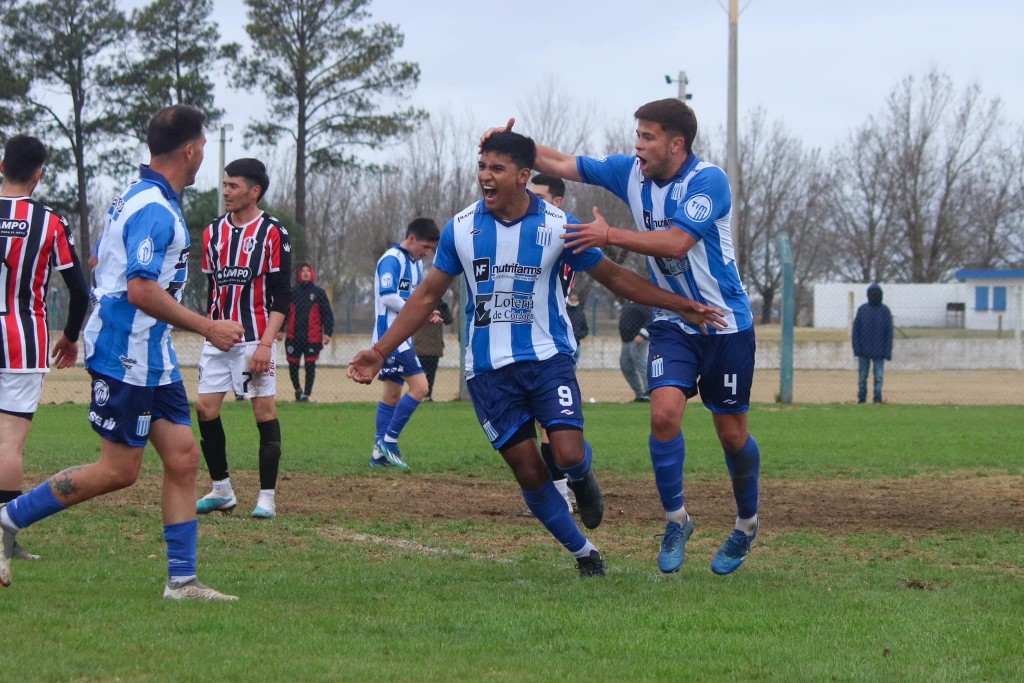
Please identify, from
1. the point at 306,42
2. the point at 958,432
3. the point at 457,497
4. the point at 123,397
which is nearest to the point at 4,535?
the point at 123,397

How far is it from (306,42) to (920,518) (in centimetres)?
3282

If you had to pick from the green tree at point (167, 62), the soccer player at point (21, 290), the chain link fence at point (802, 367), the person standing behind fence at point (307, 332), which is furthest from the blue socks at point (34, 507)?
the green tree at point (167, 62)

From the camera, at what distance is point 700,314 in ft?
19.5

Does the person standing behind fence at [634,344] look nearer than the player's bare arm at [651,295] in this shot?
No

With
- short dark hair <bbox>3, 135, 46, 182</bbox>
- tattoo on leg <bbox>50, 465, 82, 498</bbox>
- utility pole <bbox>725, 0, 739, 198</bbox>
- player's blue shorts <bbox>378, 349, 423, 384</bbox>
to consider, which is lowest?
tattoo on leg <bbox>50, 465, 82, 498</bbox>

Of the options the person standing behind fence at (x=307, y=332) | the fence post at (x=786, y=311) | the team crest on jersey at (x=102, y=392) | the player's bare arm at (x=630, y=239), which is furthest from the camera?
the person standing behind fence at (x=307, y=332)

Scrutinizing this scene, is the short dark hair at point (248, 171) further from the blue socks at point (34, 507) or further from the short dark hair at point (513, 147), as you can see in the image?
the blue socks at point (34, 507)

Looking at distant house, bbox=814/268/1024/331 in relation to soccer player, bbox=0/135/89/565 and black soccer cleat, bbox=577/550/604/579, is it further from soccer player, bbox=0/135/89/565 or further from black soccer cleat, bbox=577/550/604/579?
soccer player, bbox=0/135/89/565

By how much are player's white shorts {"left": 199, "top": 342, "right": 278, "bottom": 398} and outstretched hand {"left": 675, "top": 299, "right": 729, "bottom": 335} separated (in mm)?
3300

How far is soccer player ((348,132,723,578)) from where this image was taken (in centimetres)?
575

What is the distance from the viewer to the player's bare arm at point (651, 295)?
5.93 m

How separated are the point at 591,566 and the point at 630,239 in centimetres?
158

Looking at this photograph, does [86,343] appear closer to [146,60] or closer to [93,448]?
[93,448]

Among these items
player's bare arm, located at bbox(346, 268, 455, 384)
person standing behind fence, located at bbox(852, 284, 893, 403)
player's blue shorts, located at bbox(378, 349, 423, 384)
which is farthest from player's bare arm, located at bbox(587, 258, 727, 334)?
person standing behind fence, located at bbox(852, 284, 893, 403)
